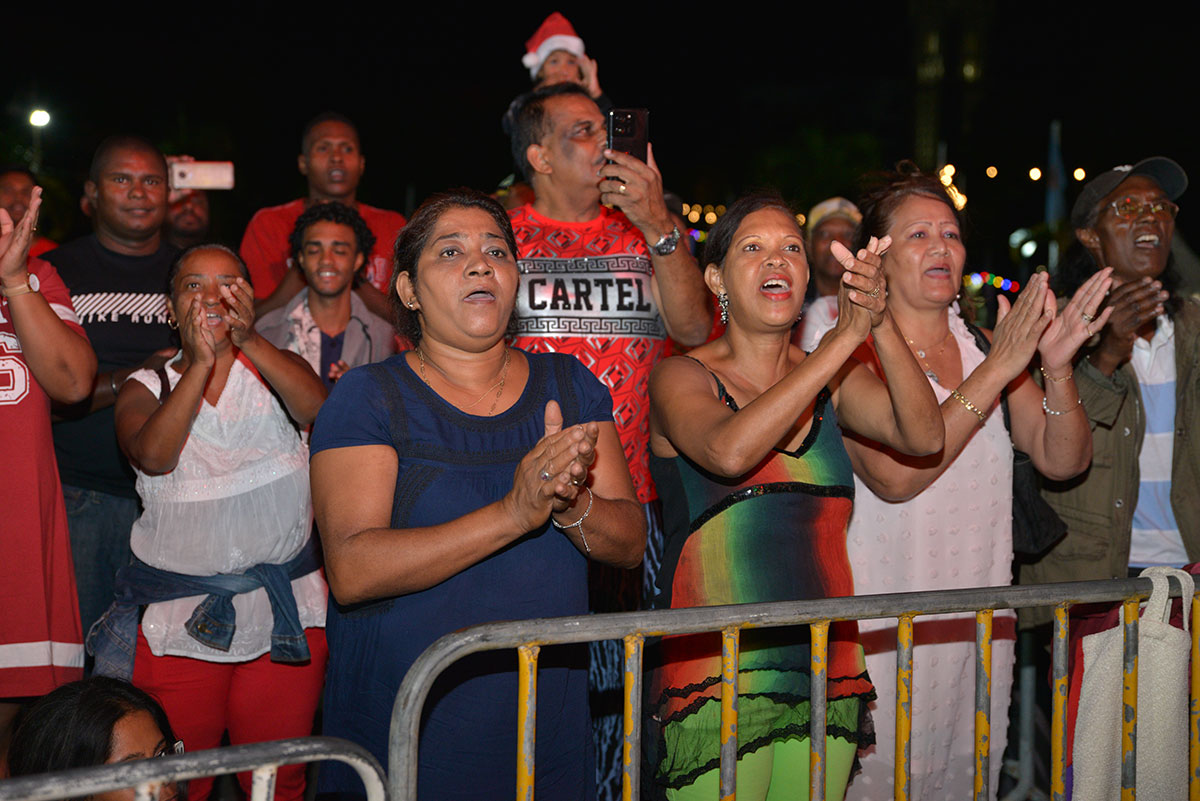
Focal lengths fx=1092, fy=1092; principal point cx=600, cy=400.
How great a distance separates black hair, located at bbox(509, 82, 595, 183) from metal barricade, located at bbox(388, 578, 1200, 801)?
2.35 m


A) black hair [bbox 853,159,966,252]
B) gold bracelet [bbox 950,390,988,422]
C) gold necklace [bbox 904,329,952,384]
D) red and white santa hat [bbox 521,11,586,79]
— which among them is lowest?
gold bracelet [bbox 950,390,988,422]

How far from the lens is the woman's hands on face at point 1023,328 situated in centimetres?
318

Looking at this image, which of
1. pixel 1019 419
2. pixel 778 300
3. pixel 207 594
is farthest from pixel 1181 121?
pixel 207 594

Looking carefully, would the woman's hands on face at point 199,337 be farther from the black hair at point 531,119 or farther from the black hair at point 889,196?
the black hair at point 889,196

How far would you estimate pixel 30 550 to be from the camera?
3404mm

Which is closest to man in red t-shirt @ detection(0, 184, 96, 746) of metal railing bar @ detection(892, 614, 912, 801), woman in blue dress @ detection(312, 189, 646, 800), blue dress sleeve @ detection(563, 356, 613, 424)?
woman in blue dress @ detection(312, 189, 646, 800)

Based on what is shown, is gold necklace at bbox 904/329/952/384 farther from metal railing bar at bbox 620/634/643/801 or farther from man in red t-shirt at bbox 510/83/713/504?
metal railing bar at bbox 620/634/643/801

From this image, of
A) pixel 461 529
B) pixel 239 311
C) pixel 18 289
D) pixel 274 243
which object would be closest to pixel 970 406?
pixel 461 529

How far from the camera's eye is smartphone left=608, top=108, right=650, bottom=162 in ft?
11.8

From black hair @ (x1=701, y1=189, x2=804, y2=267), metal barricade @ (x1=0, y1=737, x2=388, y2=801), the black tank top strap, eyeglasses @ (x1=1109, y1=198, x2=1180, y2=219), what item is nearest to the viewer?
metal barricade @ (x1=0, y1=737, x2=388, y2=801)

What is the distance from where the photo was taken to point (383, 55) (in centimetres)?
1540

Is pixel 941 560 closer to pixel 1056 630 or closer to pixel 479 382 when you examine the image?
pixel 1056 630

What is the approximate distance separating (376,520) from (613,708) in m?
1.66

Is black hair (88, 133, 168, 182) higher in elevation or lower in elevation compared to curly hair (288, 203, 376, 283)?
higher
